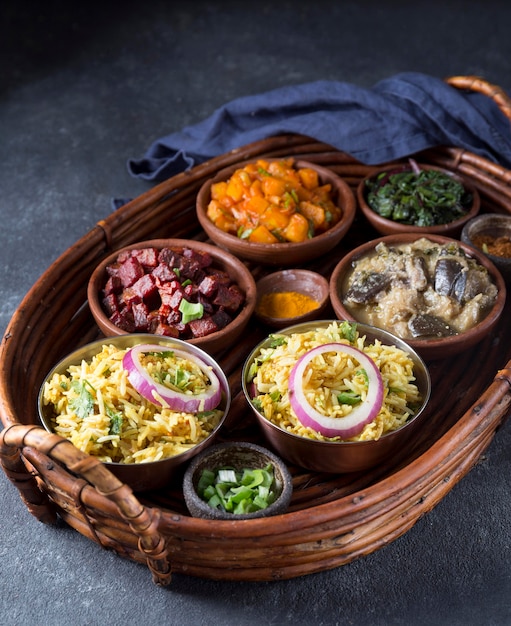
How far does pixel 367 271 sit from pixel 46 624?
7.05ft

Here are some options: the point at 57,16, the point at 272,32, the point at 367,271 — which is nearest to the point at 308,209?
the point at 367,271

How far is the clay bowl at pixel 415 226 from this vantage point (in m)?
4.39

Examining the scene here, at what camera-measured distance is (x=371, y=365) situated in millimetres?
3322

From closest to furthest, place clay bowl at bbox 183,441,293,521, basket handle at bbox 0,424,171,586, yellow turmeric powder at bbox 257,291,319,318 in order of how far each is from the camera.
Answer: basket handle at bbox 0,424,171,586 < clay bowl at bbox 183,441,293,521 < yellow turmeric powder at bbox 257,291,319,318

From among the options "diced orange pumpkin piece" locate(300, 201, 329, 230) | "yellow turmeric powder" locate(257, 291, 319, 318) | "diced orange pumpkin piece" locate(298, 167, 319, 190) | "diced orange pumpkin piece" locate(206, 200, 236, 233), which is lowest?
"yellow turmeric powder" locate(257, 291, 319, 318)

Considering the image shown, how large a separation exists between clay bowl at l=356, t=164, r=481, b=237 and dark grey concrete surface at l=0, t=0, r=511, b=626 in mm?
1153

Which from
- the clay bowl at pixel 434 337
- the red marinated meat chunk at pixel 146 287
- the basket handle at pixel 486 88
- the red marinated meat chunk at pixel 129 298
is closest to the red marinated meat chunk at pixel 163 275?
the red marinated meat chunk at pixel 146 287

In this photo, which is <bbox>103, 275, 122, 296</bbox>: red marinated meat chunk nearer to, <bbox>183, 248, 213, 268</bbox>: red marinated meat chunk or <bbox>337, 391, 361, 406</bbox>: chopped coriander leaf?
<bbox>183, 248, 213, 268</bbox>: red marinated meat chunk

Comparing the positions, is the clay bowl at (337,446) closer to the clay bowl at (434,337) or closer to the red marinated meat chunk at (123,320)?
the clay bowl at (434,337)

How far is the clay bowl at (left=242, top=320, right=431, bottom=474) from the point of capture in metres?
3.16

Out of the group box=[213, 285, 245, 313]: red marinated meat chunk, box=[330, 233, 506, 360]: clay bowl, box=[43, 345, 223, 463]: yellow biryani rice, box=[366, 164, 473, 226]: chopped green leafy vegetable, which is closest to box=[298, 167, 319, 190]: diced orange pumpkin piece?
box=[366, 164, 473, 226]: chopped green leafy vegetable

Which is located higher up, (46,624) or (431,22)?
(431,22)

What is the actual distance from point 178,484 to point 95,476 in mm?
753

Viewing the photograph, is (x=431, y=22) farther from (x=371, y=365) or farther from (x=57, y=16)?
(x=371, y=365)
